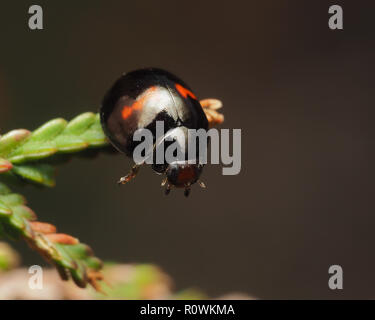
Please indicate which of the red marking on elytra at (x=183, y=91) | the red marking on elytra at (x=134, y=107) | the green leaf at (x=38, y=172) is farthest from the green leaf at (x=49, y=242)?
the red marking on elytra at (x=183, y=91)

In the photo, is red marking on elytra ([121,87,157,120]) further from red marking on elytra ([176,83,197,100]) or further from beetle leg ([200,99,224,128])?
beetle leg ([200,99,224,128])

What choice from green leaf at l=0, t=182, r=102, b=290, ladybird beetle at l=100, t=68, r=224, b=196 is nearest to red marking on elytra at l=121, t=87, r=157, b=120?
ladybird beetle at l=100, t=68, r=224, b=196

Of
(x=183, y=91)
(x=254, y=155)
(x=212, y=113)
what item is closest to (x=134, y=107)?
(x=183, y=91)

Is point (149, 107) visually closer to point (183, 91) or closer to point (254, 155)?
point (183, 91)

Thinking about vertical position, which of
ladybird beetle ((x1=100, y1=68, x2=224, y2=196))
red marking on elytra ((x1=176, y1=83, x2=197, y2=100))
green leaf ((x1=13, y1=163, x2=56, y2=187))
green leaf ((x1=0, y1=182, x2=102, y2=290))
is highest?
red marking on elytra ((x1=176, y1=83, x2=197, y2=100))

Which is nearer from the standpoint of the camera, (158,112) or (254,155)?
(158,112)

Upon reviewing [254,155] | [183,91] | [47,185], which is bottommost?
[47,185]
